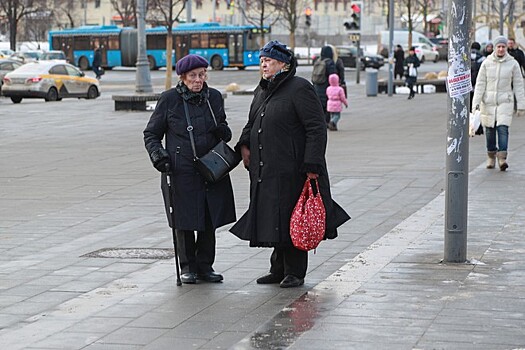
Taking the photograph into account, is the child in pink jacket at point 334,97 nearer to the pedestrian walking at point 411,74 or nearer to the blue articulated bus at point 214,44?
the pedestrian walking at point 411,74

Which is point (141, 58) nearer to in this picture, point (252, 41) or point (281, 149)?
point (281, 149)

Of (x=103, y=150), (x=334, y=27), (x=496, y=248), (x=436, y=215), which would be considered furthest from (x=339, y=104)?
(x=334, y=27)

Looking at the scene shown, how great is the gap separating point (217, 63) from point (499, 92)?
173 ft

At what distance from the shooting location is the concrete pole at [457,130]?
8.62 metres

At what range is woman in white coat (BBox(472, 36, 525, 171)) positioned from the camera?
47.8ft

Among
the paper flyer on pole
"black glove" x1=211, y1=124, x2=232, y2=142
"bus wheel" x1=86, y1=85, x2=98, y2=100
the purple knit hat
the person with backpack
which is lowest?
"bus wheel" x1=86, y1=85, x2=98, y2=100

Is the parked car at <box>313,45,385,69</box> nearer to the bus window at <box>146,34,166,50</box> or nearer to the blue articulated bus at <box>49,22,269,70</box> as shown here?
the blue articulated bus at <box>49,22,269,70</box>

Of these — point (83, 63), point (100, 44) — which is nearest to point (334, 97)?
point (100, 44)

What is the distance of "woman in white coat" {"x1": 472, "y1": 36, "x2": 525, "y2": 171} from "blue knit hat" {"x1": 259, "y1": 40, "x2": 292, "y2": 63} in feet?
23.3

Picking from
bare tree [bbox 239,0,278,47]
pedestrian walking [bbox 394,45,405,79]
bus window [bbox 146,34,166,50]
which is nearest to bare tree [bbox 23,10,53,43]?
bare tree [bbox 239,0,278,47]

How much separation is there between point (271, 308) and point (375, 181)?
708 centimetres

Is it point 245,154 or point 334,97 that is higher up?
point 245,154

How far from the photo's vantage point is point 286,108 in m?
7.87

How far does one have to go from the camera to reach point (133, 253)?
31.5 feet
